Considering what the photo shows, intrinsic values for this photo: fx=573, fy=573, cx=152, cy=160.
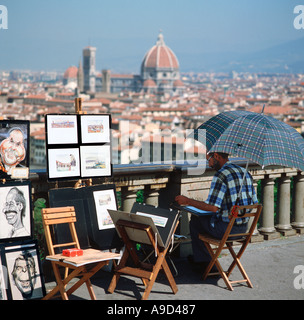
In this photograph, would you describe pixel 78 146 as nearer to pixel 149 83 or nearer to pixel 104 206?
pixel 104 206

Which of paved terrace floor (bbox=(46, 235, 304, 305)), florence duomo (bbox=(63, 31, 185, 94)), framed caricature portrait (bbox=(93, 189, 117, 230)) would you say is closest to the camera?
paved terrace floor (bbox=(46, 235, 304, 305))

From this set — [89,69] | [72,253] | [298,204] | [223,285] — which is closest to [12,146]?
[72,253]

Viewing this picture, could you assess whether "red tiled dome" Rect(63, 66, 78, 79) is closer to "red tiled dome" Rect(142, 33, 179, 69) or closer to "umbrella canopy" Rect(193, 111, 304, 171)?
"red tiled dome" Rect(142, 33, 179, 69)

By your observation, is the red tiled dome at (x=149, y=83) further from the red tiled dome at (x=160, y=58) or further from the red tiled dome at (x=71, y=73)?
the red tiled dome at (x=71, y=73)

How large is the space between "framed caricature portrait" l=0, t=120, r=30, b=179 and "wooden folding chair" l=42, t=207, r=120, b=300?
12.4 inches

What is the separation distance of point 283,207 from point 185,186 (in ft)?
3.72

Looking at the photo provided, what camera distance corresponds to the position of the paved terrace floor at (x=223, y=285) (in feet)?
11.2

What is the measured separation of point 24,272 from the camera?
3.19 meters

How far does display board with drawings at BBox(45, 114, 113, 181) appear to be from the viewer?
11.6 feet

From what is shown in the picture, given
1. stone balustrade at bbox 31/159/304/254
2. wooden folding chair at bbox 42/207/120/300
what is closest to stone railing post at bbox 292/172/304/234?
stone balustrade at bbox 31/159/304/254

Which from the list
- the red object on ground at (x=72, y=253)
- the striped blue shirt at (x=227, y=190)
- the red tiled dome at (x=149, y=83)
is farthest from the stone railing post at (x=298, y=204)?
the red tiled dome at (x=149, y=83)
